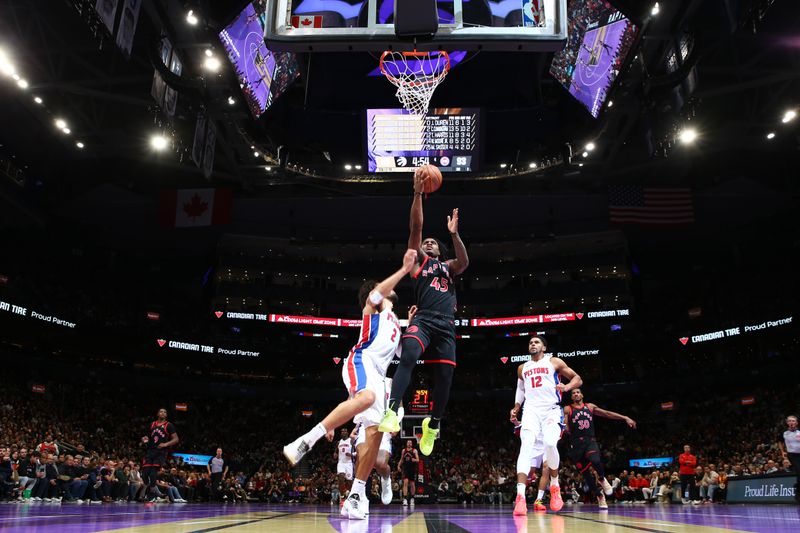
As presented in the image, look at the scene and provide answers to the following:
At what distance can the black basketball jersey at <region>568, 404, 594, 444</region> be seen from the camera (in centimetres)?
1127

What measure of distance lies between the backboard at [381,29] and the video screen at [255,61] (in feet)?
29.8

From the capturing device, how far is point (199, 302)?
139ft

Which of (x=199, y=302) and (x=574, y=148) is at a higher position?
(x=574, y=148)

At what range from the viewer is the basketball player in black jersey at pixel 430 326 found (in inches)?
238

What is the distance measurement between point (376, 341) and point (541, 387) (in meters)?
3.35

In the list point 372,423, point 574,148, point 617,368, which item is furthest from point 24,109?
point 617,368

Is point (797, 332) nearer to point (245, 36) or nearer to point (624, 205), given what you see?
point (624, 205)

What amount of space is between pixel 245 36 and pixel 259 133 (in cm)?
785

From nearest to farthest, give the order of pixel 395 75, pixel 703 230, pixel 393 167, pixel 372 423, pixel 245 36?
pixel 372 423 < pixel 395 75 < pixel 245 36 < pixel 393 167 < pixel 703 230

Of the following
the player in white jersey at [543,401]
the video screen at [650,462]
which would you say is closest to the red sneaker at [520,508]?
the player in white jersey at [543,401]

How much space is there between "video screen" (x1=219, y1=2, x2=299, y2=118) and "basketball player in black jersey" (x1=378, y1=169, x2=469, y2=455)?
38.8 feet

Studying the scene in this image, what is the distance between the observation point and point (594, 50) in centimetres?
1875

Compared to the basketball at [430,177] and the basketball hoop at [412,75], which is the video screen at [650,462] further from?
the basketball at [430,177]

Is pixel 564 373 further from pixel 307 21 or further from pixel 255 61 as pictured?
pixel 255 61
